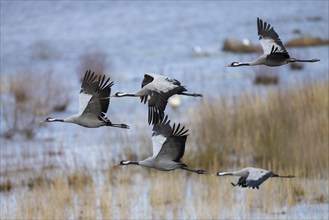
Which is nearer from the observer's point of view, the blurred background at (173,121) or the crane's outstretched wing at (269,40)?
the crane's outstretched wing at (269,40)

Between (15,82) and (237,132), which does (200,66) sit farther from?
(237,132)

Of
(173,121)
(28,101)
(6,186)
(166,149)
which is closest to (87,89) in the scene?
(166,149)

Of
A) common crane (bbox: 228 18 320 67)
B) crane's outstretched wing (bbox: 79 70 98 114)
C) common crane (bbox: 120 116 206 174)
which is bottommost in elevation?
common crane (bbox: 120 116 206 174)

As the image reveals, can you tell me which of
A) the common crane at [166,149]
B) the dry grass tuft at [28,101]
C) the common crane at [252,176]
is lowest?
the common crane at [252,176]

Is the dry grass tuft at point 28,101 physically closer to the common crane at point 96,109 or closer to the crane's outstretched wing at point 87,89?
the crane's outstretched wing at point 87,89

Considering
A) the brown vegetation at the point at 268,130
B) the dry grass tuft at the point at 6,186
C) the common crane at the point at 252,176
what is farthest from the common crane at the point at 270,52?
the dry grass tuft at the point at 6,186

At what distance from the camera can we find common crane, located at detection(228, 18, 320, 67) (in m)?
4.24

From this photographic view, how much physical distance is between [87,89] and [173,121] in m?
9.80

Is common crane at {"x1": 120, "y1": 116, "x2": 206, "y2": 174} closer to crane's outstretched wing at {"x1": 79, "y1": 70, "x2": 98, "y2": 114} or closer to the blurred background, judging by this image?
crane's outstretched wing at {"x1": 79, "y1": 70, "x2": 98, "y2": 114}

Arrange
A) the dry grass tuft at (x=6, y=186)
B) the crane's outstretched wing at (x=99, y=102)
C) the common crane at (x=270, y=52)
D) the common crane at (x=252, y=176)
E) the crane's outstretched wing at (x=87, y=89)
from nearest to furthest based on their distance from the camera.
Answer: the common crane at (x=252, y=176) → the common crane at (x=270, y=52) → the crane's outstretched wing at (x=99, y=102) → the crane's outstretched wing at (x=87, y=89) → the dry grass tuft at (x=6, y=186)

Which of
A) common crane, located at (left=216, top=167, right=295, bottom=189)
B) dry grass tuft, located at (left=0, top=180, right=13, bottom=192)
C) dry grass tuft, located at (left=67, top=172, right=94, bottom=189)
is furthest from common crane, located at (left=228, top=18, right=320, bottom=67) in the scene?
dry grass tuft, located at (left=0, top=180, right=13, bottom=192)

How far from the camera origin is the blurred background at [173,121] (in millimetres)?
9773

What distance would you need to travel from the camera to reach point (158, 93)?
4176mm

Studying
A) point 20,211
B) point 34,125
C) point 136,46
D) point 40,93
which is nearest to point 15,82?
point 40,93
